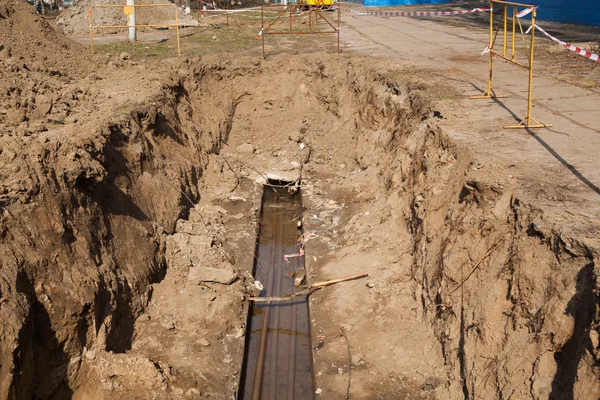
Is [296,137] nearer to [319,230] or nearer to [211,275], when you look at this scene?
[319,230]

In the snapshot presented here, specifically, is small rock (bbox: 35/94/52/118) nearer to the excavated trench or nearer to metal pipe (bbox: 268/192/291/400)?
the excavated trench

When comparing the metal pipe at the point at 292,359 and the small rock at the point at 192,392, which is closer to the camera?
the small rock at the point at 192,392

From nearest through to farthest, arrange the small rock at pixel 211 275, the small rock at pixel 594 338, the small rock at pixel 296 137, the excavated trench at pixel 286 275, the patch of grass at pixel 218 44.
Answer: the small rock at pixel 594 338
the excavated trench at pixel 286 275
the small rock at pixel 211 275
the small rock at pixel 296 137
the patch of grass at pixel 218 44

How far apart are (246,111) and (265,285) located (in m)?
8.49

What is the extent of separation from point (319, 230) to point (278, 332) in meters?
3.64

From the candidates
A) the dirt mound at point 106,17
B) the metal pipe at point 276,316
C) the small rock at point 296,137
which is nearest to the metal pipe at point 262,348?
the metal pipe at point 276,316

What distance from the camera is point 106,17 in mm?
26406

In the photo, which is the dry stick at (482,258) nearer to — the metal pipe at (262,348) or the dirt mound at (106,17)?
the metal pipe at (262,348)

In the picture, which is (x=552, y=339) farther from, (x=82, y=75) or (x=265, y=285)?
(x=82, y=75)

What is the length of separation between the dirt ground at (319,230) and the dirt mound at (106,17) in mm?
7850

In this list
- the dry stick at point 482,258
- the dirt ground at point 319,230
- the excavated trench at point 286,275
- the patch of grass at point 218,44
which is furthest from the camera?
the patch of grass at point 218,44

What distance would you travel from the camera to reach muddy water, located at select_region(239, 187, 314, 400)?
9.80 meters

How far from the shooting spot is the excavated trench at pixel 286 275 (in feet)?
24.9

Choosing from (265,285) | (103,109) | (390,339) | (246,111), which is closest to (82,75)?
(103,109)
